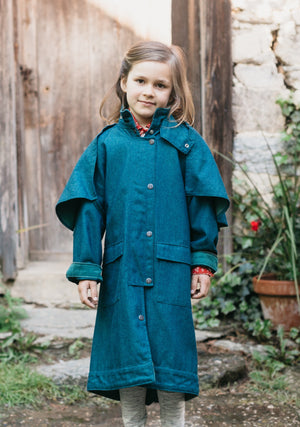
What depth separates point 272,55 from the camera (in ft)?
12.3

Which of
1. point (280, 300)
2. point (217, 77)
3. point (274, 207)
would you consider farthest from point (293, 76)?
point (280, 300)

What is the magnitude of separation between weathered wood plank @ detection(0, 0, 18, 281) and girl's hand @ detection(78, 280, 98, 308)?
223 centimetres

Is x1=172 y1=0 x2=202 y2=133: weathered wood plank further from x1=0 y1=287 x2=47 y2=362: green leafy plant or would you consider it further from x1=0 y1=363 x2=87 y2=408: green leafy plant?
x1=0 y1=363 x2=87 y2=408: green leafy plant

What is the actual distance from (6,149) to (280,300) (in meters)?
2.22

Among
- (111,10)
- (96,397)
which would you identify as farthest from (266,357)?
(111,10)

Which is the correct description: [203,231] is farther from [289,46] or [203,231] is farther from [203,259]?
[289,46]

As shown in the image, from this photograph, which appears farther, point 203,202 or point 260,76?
point 260,76

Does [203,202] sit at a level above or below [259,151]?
below

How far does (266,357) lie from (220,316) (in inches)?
24.4

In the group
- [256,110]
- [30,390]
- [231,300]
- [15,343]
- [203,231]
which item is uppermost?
[256,110]

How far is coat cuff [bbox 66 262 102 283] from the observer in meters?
1.90

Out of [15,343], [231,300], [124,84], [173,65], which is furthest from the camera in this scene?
[231,300]

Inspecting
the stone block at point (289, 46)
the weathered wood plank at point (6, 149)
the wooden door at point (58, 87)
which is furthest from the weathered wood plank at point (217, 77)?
the weathered wood plank at point (6, 149)

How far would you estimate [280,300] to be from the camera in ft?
11.2
